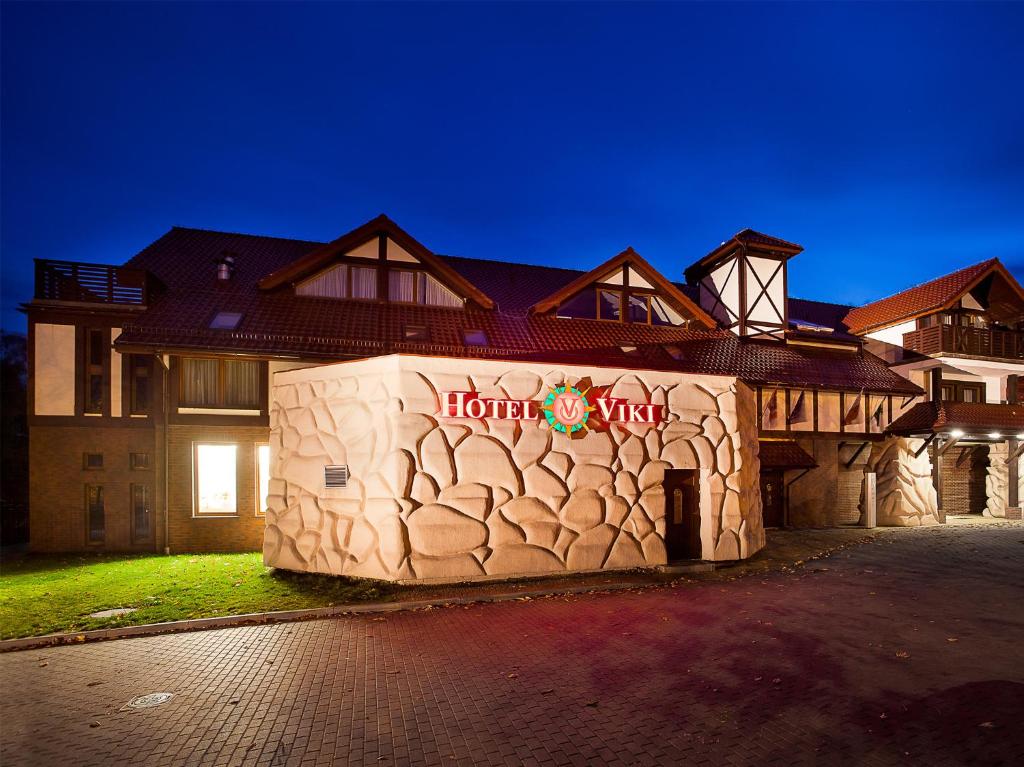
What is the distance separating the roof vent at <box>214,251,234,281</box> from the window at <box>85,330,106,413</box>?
380cm

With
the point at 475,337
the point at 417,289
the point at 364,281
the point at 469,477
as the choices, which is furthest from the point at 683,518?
the point at 364,281

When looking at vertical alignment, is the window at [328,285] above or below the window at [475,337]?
above

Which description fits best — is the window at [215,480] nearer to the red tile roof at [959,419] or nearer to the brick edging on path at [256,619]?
the brick edging on path at [256,619]

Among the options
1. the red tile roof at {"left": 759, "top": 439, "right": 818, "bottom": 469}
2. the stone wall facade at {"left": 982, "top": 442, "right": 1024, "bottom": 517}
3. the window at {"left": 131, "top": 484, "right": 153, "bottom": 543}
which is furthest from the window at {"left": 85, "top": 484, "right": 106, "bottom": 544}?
the stone wall facade at {"left": 982, "top": 442, "right": 1024, "bottom": 517}

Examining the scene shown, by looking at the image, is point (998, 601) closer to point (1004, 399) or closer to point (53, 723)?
point (53, 723)

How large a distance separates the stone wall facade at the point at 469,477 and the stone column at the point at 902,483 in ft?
38.8

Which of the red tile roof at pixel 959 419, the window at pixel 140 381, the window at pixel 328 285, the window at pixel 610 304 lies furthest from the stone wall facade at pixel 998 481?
the window at pixel 140 381

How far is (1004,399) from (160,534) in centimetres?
3356

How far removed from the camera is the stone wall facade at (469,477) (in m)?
10.9

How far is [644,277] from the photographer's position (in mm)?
20578

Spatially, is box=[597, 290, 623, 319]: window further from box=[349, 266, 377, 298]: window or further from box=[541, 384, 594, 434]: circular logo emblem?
box=[541, 384, 594, 434]: circular logo emblem

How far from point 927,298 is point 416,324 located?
22681mm

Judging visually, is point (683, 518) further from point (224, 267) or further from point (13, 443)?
point (13, 443)

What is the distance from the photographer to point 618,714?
5844 mm
